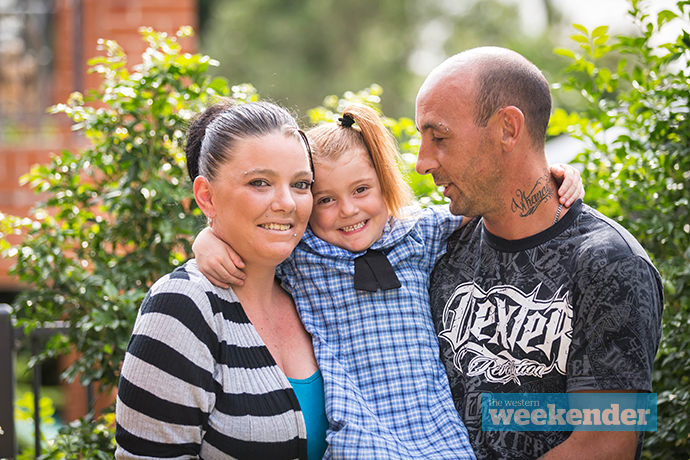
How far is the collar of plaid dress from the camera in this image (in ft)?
7.12

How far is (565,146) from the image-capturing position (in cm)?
647

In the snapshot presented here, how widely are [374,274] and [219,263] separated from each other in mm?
570

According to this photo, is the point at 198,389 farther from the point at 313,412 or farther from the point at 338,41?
the point at 338,41

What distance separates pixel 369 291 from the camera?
216 centimetres

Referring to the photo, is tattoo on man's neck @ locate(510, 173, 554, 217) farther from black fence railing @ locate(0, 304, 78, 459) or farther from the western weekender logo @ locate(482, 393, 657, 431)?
black fence railing @ locate(0, 304, 78, 459)

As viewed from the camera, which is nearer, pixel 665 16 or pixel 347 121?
pixel 347 121

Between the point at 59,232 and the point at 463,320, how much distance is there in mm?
1886

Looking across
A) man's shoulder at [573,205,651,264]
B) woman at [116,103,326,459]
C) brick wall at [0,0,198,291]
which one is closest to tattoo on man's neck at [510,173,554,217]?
man's shoulder at [573,205,651,264]

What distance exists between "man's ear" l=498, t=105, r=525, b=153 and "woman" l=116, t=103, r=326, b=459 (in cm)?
69

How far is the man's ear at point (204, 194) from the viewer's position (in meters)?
1.99

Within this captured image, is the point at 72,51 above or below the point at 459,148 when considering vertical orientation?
above

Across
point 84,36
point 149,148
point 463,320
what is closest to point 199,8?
point 84,36

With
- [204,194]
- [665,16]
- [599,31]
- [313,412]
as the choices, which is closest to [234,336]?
[313,412]

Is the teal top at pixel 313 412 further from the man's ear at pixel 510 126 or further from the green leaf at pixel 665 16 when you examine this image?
the green leaf at pixel 665 16
